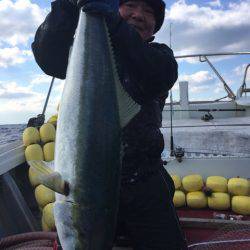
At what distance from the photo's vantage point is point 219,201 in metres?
4.66

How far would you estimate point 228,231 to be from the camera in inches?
139

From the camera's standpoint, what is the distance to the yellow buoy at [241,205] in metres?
4.50

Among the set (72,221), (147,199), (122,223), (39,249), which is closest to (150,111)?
(147,199)

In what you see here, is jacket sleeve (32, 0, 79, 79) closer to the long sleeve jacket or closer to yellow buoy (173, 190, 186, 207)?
A: the long sleeve jacket

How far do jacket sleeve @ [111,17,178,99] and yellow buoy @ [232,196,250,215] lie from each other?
2.56 metres

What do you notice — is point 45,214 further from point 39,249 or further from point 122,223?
point 122,223

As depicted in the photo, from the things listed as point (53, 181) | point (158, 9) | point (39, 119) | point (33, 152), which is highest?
point (158, 9)

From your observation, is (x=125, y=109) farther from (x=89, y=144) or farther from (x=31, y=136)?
(x=31, y=136)

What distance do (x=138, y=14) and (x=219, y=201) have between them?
2.75 m

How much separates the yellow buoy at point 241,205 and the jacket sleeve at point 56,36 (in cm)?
294

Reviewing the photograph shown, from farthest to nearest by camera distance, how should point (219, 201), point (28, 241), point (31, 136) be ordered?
point (31, 136)
point (219, 201)
point (28, 241)

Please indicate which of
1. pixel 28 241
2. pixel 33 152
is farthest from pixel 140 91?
pixel 33 152

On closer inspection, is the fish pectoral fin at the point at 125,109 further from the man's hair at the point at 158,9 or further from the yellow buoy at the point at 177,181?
the yellow buoy at the point at 177,181

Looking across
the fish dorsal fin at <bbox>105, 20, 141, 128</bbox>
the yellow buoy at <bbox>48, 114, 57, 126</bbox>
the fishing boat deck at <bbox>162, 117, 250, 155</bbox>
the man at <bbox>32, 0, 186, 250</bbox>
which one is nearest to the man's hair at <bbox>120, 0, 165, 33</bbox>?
the man at <bbox>32, 0, 186, 250</bbox>
